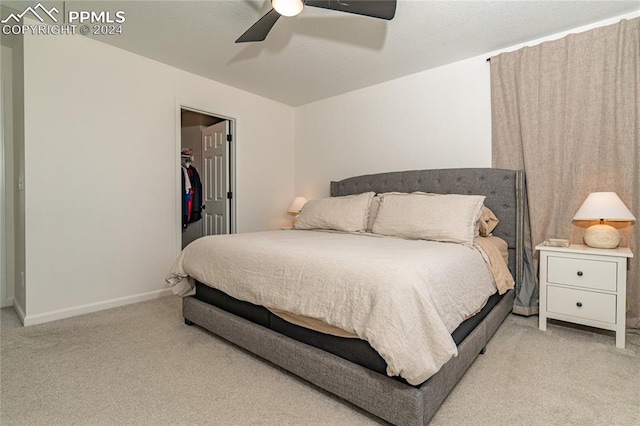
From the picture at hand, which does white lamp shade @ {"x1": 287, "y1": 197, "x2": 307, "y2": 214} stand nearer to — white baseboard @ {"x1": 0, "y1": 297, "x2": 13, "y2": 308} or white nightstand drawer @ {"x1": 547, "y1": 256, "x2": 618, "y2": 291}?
white nightstand drawer @ {"x1": 547, "y1": 256, "x2": 618, "y2": 291}

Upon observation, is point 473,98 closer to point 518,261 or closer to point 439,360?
point 518,261

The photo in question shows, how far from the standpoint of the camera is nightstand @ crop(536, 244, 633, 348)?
2.08 m

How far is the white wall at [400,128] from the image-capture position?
3086 mm

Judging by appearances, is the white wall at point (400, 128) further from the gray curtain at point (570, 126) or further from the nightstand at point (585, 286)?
the nightstand at point (585, 286)

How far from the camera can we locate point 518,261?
107 inches

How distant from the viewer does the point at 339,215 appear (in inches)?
119

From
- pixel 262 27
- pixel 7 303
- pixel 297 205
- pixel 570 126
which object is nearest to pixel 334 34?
pixel 262 27

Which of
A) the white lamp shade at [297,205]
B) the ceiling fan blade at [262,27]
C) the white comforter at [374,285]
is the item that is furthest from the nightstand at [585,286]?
the white lamp shade at [297,205]

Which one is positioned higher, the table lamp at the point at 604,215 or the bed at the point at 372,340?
the table lamp at the point at 604,215

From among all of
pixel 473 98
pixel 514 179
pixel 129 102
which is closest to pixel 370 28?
pixel 473 98

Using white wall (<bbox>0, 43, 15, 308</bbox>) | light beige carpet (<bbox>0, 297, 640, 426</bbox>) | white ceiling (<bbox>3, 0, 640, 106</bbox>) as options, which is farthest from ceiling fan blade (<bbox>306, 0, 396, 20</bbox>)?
white wall (<bbox>0, 43, 15, 308</bbox>)

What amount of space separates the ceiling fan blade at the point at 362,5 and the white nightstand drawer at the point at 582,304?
230 cm

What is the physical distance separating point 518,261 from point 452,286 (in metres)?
1.57

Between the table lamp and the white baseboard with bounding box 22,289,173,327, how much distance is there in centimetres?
390
